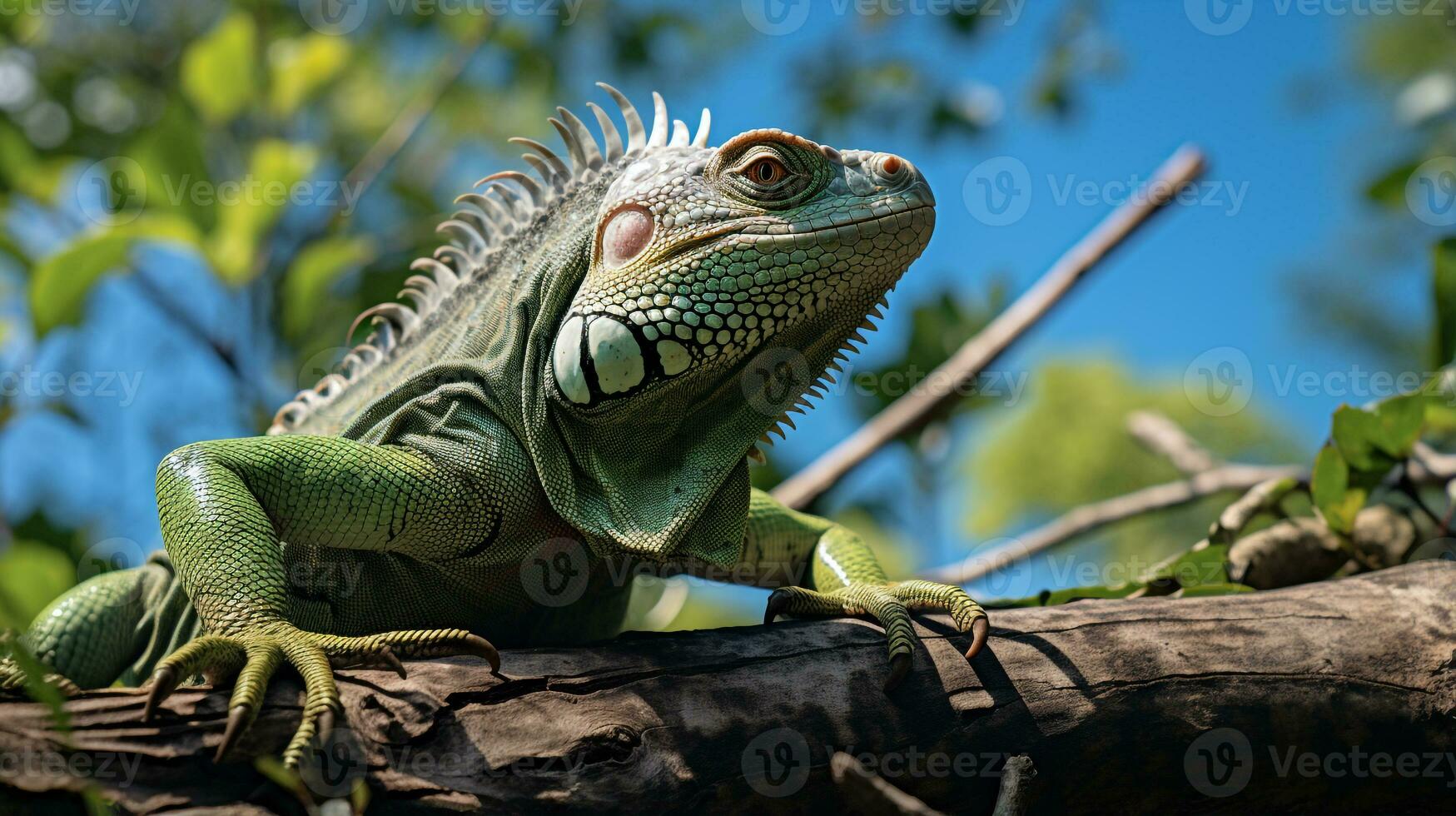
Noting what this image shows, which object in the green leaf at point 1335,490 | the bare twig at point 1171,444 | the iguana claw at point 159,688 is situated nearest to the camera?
the iguana claw at point 159,688

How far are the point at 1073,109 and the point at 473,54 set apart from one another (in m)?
5.01

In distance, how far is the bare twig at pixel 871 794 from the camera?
8.23 ft

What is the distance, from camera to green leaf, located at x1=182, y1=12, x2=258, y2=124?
23.0 feet

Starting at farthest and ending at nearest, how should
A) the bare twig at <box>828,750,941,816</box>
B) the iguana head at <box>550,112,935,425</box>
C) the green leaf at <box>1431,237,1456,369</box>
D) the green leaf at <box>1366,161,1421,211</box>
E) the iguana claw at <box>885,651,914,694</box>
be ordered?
1. the green leaf at <box>1366,161,1421,211</box>
2. the green leaf at <box>1431,237,1456,369</box>
3. the iguana head at <box>550,112,935,425</box>
4. the iguana claw at <box>885,651,914,694</box>
5. the bare twig at <box>828,750,941,816</box>

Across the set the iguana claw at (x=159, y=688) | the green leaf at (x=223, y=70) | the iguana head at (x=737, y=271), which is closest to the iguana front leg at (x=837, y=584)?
the iguana head at (x=737, y=271)

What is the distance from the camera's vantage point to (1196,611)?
4.16 meters

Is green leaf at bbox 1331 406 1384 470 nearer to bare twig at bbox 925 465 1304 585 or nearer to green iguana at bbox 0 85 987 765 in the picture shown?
bare twig at bbox 925 465 1304 585

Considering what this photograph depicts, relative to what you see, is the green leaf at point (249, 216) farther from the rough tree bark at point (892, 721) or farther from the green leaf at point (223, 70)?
the rough tree bark at point (892, 721)

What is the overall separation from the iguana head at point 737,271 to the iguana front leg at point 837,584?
0.72 metres

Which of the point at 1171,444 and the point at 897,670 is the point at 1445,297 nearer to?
the point at 1171,444

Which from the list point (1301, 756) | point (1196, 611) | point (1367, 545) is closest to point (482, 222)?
point (1196, 611)

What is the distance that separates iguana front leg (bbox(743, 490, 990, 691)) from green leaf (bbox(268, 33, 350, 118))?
467cm

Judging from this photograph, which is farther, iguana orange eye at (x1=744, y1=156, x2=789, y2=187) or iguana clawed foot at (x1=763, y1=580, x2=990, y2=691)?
iguana orange eye at (x1=744, y1=156, x2=789, y2=187)

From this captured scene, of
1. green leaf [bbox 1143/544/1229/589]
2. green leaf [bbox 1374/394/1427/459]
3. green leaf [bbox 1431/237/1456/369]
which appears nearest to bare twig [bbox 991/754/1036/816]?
green leaf [bbox 1143/544/1229/589]
